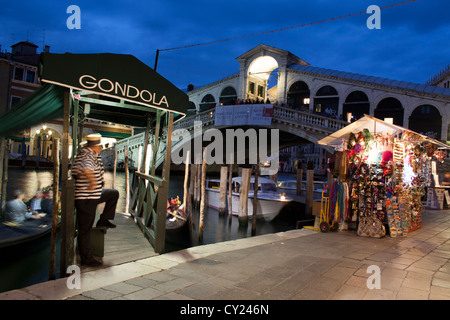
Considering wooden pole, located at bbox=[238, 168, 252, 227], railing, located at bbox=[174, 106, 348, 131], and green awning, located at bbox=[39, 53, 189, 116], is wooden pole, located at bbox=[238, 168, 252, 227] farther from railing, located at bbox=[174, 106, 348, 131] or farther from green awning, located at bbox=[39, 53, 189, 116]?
green awning, located at bbox=[39, 53, 189, 116]

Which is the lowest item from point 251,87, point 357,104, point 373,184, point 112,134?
point 373,184

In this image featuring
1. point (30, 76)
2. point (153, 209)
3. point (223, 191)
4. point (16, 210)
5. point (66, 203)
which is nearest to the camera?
point (66, 203)

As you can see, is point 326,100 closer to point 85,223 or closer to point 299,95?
point 299,95

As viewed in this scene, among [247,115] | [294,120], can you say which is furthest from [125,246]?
[247,115]

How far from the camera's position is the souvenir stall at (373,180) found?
6.08m

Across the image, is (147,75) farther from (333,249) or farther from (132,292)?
(333,249)

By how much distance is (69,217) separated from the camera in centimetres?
337

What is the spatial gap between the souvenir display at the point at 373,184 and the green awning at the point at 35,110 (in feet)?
15.1

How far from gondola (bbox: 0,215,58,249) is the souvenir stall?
542 centimetres

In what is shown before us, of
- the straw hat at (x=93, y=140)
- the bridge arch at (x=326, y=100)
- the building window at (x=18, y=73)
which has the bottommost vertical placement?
the straw hat at (x=93, y=140)

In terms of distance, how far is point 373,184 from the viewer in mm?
6121

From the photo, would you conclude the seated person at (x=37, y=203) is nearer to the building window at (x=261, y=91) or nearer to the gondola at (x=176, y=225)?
Answer: the gondola at (x=176, y=225)

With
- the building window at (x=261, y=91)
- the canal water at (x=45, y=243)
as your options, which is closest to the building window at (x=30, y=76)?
the canal water at (x=45, y=243)

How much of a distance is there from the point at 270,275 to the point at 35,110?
3312mm
